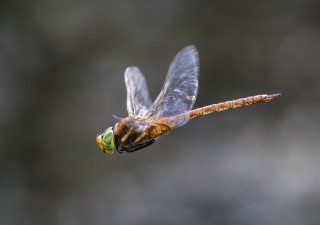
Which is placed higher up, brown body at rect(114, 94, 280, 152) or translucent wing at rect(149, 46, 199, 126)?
translucent wing at rect(149, 46, 199, 126)

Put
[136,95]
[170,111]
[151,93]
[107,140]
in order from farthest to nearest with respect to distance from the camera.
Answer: [151,93] < [136,95] < [170,111] < [107,140]

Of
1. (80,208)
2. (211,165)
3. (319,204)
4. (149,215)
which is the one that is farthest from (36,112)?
(319,204)

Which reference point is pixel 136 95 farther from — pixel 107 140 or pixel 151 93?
pixel 151 93

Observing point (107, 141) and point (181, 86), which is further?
point (181, 86)

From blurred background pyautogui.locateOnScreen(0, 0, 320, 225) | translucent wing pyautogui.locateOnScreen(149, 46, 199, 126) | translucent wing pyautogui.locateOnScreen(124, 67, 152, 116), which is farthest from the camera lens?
blurred background pyautogui.locateOnScreen(0, 0, 320, 225)

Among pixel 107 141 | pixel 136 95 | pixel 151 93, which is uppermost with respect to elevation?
pixel 151 93

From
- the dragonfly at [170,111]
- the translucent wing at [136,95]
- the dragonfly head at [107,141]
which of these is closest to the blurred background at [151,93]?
the translucent wing at [136,95]

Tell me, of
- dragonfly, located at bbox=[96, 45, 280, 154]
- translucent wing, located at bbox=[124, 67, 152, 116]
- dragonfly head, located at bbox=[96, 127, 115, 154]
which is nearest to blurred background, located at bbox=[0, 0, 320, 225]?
translucent wing, located at bbox=[124, 67, 152, 116]

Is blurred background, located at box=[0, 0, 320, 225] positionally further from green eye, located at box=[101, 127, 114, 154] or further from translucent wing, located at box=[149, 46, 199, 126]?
green eye, located at box=[101, 127, 114, 154]

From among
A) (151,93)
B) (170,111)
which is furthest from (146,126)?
(151,93)
